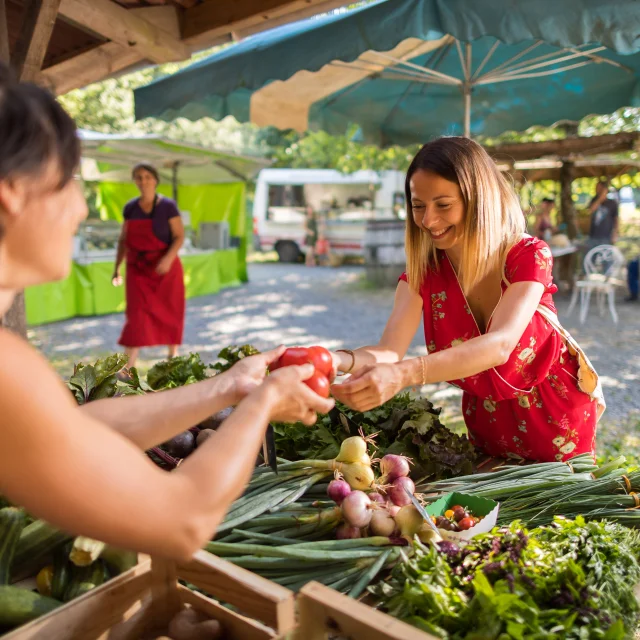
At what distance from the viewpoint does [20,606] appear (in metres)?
1.39

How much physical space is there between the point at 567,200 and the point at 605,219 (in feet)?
5.88

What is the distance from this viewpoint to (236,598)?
1.38 meters

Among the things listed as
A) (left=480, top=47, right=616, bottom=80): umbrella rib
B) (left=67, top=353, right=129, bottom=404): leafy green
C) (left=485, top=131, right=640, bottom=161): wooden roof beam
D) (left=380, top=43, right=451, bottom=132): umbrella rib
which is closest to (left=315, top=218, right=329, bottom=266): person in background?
(left=485, top=131, right=640, bottom=161): wooden roof beam

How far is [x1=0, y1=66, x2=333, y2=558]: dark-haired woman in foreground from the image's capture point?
899mm

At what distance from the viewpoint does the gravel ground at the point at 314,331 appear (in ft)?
22.0

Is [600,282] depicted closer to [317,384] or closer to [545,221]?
[545,221]

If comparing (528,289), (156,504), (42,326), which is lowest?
(42,326)

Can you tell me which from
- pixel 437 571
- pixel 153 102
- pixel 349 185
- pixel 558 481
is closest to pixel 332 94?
pixel 153 102

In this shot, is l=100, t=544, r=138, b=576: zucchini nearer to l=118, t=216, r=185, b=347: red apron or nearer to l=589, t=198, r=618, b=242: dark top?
l=118, t=216, r=185, b=347: red apron

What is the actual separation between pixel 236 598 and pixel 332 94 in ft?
22.5

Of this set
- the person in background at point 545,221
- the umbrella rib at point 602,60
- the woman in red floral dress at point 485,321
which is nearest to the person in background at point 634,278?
the person in background at point 545,221

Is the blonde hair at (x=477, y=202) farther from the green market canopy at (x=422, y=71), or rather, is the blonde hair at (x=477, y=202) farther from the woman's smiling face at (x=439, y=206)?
the green market canopy at (x=422, y=71)

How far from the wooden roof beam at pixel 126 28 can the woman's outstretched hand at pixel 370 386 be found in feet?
11.4

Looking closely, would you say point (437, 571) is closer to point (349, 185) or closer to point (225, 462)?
point (225, 462)
